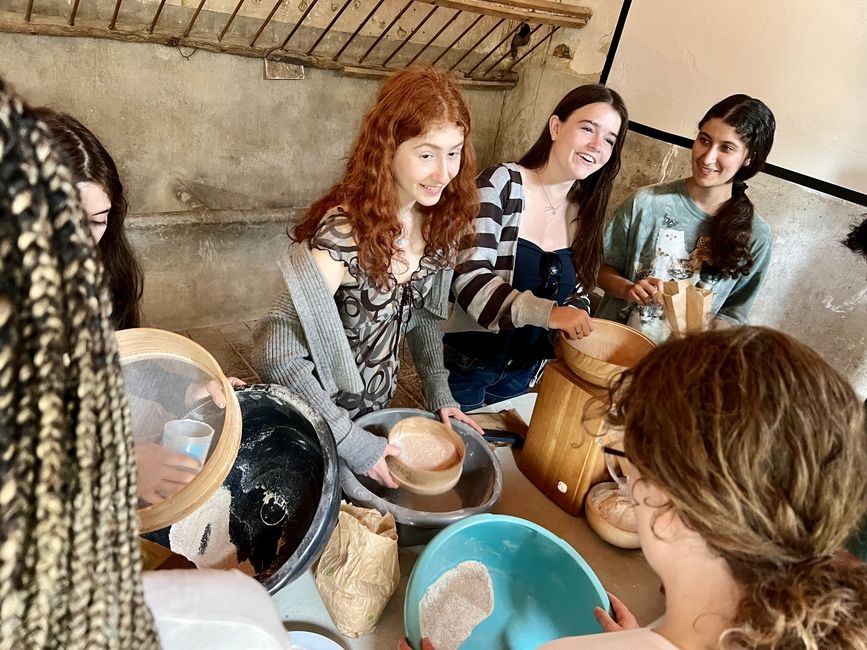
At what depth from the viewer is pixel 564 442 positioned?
122 cm

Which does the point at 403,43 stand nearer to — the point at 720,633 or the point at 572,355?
the point at 572,355

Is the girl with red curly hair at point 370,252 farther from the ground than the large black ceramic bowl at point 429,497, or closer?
farther from the ground

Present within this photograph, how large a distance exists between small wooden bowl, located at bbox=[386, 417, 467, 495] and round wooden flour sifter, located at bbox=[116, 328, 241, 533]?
397mm

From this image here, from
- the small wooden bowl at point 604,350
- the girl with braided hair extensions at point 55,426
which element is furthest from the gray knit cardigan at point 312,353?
the girl with braided hair extensions at point 55,426

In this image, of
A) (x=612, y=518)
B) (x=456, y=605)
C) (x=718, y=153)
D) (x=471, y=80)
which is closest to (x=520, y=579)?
(x=456, y=605)

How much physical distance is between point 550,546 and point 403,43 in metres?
2.69

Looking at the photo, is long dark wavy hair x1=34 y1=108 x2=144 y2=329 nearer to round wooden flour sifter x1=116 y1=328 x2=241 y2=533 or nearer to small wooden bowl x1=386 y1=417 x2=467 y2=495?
round wooden flour sifter x1=116 y1=328 x2=241 y2=533

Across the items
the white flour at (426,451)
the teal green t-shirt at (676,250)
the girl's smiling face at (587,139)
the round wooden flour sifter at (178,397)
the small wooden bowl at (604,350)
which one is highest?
the girl's smiling face at (587,139)

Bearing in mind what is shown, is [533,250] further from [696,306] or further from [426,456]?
[426,456]

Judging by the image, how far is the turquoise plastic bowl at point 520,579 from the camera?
0.94 meters

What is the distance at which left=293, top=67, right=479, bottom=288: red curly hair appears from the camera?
120 centimetres

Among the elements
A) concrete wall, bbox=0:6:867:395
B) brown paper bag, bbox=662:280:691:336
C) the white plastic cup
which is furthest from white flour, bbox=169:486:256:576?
concrete wall, bbox=0:6:867:395

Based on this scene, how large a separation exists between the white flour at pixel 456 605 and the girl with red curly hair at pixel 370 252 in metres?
0.26

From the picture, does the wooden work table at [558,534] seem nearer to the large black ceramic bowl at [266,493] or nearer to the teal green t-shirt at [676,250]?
the large black ceramic bowl at [266,493]
